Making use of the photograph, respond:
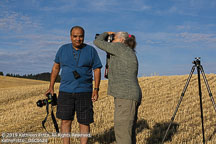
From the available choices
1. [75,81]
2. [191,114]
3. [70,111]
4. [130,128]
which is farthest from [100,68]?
[191,114]

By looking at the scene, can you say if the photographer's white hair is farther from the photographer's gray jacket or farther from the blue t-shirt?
the blue t-shirt

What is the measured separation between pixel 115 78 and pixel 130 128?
2.61 ft

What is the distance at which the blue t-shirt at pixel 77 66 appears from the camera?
15.5 ft

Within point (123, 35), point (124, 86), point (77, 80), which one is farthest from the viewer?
point (77, 80)

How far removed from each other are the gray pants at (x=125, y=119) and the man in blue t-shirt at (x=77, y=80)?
104cm

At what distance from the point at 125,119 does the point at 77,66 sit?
1445 mm

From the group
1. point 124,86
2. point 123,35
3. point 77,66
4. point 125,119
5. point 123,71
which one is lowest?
point 125,119

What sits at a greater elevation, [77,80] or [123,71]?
[123,71]

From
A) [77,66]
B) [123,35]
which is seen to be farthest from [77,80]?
[123,35]

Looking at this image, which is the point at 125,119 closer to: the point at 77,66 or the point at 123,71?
the point at 123,71

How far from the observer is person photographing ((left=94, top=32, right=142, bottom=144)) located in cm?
385

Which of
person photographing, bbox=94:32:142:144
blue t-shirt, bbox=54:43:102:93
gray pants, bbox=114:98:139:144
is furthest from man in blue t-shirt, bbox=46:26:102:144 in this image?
gray pants, bbox=114:98:139:144

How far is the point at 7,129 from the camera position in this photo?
8.13m

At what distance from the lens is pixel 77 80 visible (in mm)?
4699
